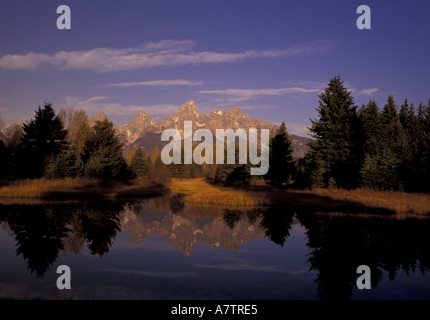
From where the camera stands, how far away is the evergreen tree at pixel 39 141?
1742 inches

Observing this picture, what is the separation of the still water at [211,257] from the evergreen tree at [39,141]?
82.8 ft

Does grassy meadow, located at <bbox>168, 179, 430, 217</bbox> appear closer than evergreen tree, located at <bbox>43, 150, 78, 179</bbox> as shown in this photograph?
Yes

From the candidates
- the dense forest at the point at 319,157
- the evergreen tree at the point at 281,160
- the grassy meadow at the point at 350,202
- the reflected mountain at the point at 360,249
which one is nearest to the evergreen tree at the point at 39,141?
the dense forest at the point at 319,157

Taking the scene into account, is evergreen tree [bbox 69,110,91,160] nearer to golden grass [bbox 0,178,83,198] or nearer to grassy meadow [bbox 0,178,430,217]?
grassy meadow [bbox 0,178,430,217]

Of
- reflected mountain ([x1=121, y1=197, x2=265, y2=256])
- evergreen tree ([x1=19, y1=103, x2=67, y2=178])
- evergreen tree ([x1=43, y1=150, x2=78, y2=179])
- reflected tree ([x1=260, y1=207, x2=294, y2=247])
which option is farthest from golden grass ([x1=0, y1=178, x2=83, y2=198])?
reflected tree ([x1=260, y1=207, x2=294, y2=247])

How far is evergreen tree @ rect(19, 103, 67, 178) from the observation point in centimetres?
4425

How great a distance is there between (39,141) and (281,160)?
115 feet

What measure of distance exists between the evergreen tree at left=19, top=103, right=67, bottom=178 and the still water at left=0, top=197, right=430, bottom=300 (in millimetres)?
25230

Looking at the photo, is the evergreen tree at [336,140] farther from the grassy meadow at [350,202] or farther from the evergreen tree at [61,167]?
the evergreen tree at [61,167]

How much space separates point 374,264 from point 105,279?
366 inches

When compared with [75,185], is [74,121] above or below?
above
